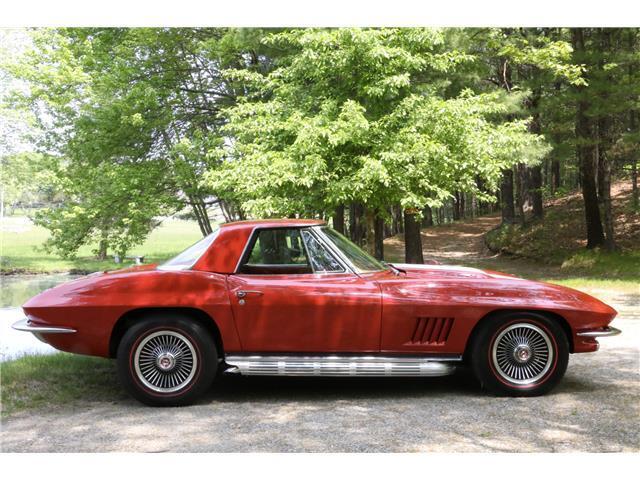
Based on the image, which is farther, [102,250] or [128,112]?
[102,250]

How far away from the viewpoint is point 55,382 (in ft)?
18.1

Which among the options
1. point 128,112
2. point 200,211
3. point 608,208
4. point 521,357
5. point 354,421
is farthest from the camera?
point 200,211

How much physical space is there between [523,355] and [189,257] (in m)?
2.76

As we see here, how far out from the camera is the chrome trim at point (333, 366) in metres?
4.82

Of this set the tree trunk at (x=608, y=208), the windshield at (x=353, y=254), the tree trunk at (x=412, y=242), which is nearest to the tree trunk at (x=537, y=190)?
the tree trunk at (x=608, y=208)

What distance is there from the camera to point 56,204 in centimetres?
1822

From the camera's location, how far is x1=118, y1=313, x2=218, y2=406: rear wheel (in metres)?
4.76

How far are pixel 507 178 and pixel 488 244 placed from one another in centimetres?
264

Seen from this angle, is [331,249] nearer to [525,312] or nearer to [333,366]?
[333,366]

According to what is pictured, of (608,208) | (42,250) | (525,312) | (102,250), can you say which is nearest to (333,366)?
(525,312)

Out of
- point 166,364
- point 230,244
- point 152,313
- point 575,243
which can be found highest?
point 230,244

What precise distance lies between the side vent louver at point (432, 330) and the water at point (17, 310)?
4.76m
